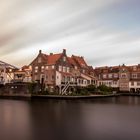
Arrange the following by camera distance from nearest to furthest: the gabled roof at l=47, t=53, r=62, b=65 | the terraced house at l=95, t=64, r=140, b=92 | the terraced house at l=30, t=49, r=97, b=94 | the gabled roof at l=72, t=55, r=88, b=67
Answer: the terraced house at l=30, t=49, r=97, b=94 < the gabled roof at l=47, t=53, r=62, b=65 < the gabled roof at l=72, t=55, r=88, b=67 < the terraced house at l=95, t=64, r=140, b=92

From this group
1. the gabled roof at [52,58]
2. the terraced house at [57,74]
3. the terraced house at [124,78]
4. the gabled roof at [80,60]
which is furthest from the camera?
the terraced house at [124,78]

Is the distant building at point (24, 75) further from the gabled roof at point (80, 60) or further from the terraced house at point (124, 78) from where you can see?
the terraced house at point (124, 78)

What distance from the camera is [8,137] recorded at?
17.6 metres

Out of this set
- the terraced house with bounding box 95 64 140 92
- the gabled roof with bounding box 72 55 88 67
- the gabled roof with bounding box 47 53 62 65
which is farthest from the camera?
the terraced house with bounding box 95 64 140 92

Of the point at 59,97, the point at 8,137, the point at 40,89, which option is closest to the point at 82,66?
the point at 40,89

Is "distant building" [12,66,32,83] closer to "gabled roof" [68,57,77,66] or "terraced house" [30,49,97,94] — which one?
"terraced house" [30,49,97,94]

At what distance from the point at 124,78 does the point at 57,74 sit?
29.6 meters

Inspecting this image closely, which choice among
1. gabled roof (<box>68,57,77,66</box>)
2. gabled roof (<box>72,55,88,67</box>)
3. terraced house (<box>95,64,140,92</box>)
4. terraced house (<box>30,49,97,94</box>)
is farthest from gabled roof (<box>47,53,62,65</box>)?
terraced house (<box>95,64,140,92</box>)

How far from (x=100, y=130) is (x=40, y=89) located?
45652 mm

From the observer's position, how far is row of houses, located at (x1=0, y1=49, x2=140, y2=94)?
215ft

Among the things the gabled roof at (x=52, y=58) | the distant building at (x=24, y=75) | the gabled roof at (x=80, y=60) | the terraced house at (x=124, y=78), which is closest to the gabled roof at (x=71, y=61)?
the gabled roof at (x=80, y=60)

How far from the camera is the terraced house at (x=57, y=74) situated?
6450 centimetres

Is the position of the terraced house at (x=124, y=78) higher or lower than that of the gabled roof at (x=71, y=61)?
lower

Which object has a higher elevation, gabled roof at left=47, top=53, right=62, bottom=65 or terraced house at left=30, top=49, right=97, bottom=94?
gabled roof at left=47, top=53, right=62, bottom=65
